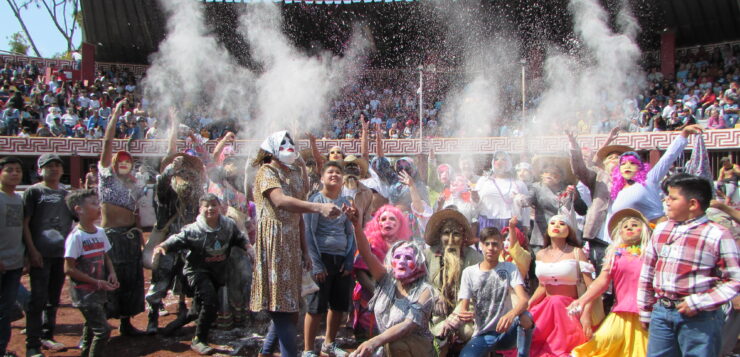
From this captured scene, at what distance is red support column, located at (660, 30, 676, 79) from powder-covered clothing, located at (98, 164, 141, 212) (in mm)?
18051

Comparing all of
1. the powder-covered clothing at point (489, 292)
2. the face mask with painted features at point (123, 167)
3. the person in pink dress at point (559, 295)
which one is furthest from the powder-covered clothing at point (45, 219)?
the person in pink dress at point (559, 295)

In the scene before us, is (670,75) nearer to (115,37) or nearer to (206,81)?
(206,81)

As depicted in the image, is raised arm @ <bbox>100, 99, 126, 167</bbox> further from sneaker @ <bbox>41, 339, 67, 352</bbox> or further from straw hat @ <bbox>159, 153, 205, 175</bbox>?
sneaker @ <bbox>41, 339, 67, 352</bbox>

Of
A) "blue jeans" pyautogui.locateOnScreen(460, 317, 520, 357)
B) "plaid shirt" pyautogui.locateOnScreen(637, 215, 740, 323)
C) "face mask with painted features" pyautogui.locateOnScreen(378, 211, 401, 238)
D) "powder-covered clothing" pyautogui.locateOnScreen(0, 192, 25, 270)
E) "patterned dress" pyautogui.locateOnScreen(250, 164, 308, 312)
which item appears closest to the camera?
"plaid shirt" pyautogui.locateOnScreen(637, 215, 740, 323)

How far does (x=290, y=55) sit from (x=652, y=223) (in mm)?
19912

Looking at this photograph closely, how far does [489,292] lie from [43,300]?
3140 mm

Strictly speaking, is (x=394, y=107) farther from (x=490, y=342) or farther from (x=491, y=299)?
(x=490, y=342)

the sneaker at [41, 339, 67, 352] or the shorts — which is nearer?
the shorts

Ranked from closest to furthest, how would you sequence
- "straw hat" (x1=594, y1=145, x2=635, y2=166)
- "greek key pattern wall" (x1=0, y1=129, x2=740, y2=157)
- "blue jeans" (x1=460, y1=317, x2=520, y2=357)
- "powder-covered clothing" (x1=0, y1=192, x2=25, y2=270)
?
"blue jeans" (x1=460, y1=317, x2=520, y2=357) < "powder-covered clothing" (x1=0, y1=192, x2=25, y2=270) < "straw hat" (x1=594, y1=145, x2=635, y2=166) < "greek key pattern wall" (x1=0, y1=129, x2=740, y2=157)

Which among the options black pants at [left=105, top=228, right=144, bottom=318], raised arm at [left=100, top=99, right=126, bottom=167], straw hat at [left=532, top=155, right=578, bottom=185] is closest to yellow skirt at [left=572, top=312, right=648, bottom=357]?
straw hat at [left=532, top=155, right=578, bottom=185]

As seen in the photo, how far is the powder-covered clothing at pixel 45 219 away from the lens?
14.0 feet

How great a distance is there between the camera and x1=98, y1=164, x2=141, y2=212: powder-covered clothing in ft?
15.3

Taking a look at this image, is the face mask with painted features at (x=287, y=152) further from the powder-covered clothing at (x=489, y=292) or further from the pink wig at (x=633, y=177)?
the pink wig at (x=633, y=177)

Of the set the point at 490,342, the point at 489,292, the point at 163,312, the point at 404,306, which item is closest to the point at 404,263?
the point at 404,306
